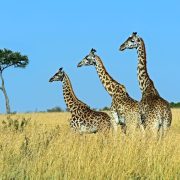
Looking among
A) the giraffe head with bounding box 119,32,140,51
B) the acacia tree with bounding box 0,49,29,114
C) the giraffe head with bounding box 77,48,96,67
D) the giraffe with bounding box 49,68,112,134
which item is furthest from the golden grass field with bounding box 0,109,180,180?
the acacia tree with bounding box 0,49,29,114

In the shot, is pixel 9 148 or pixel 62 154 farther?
pixel 9 148

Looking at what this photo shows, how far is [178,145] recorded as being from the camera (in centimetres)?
998

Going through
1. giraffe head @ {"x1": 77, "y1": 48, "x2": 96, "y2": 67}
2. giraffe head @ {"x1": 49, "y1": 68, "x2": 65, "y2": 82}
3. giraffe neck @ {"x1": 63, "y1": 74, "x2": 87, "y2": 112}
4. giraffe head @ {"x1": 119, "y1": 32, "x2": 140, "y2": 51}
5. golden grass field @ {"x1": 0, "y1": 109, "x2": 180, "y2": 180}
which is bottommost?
golden grass field @ {"x1": 0, "y1": 109, "x2": 180, "y2": 180}

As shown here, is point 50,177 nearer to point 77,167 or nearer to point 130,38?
point 77,167

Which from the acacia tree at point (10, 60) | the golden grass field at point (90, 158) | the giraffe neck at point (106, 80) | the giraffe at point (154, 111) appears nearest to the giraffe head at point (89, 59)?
the giraffe neck at point (106, 80)

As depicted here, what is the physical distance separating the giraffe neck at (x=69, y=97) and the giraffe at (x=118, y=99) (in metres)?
0.74

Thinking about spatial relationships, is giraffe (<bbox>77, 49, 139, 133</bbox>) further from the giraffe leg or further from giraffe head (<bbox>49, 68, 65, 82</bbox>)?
giraffe head (<bbox>49, 68, 65, 82</bbox>)

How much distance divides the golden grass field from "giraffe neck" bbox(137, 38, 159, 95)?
2.14 meters

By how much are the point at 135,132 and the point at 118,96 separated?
91.9 inches

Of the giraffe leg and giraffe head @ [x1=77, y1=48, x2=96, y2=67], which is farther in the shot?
giraffe head @ [x1=77, y1=48, x2=96, y2=67]

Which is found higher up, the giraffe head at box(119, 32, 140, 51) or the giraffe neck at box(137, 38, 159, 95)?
the giraffe head at box(119, 32, 140, 51)

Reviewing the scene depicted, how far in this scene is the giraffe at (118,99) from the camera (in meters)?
12.7

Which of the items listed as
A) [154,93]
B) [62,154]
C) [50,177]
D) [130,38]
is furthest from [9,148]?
[130,38]

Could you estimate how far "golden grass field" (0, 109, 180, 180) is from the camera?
27.0 feet
